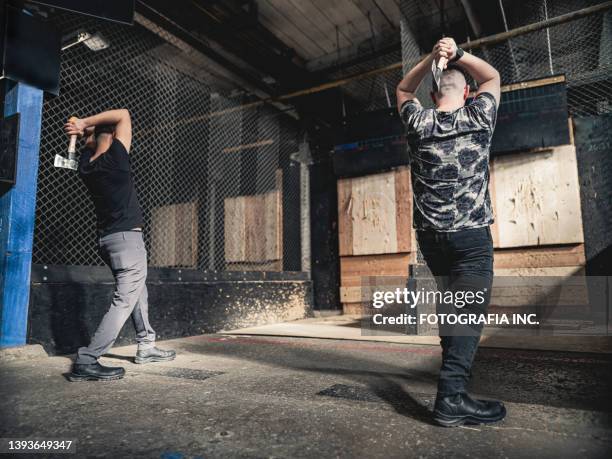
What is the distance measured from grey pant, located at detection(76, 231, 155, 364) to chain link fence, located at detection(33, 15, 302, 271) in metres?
3.08

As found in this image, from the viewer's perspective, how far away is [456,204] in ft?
6.41

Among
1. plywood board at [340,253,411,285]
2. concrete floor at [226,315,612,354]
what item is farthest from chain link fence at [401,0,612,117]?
concrete floor at [226,315,612,354]

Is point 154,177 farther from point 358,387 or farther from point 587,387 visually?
point 587,387

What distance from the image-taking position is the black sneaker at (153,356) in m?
3.34

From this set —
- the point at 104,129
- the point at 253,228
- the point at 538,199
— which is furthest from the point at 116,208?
the point at 538,199

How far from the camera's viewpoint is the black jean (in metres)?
1.84

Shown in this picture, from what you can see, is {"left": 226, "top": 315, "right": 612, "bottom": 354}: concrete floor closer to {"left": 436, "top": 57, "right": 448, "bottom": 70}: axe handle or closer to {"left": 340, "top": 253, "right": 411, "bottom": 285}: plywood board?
{"left": 340, "top": 253, "right": 411, "bottom": 285}: plywood board

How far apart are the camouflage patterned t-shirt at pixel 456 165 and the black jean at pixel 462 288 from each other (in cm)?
7

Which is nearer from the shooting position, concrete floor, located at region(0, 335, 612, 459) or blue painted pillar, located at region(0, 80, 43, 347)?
concrete floor, located at region(0, 335, 612, 459)

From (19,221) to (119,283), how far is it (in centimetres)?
142

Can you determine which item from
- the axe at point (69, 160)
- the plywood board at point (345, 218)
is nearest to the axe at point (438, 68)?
the axe at point (69, 160)

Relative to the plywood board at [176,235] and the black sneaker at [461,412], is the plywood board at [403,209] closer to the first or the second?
the plywood board at [176,235]

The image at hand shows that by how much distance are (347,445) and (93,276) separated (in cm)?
343

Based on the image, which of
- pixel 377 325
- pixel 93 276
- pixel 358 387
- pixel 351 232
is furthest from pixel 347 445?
pixel 351 232
